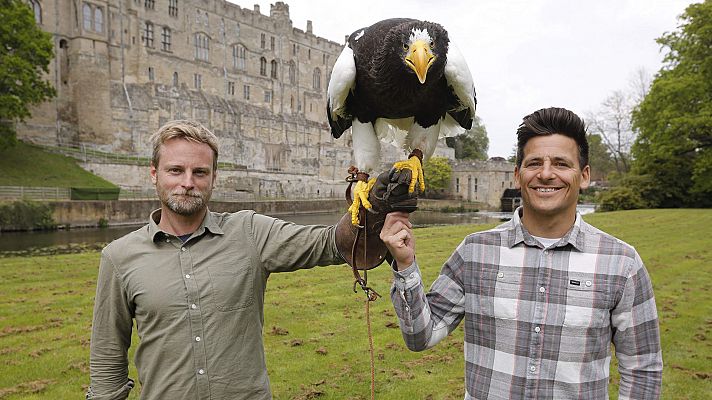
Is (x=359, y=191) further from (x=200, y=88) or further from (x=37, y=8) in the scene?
(x=200, y=88)

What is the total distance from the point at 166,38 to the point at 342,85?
49.3 meters

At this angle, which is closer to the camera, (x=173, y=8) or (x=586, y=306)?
(x=586, y=306)

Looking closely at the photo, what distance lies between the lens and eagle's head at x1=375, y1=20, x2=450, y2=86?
215 centimetres

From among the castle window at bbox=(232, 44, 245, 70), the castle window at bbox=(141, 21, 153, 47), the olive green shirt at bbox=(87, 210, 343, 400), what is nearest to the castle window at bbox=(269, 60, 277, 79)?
the castle window at bbox=(232, 44, 245, 70)

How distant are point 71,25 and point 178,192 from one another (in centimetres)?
4257

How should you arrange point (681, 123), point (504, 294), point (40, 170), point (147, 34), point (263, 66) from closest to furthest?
point (504, 294) < point (681, 123) < point (40, 170) < point (147, 34) < point (263, 66)

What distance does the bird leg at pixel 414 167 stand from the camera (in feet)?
6.69

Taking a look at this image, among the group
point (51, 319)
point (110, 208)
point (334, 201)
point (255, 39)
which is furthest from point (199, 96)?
point (51, 319)

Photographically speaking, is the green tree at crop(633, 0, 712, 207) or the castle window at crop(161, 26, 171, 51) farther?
the castle window at crop(161, 26, 171, 51)

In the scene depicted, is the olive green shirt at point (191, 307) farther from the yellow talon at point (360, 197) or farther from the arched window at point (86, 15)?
the arched window at point (86, 15)

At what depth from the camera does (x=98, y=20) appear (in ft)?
123

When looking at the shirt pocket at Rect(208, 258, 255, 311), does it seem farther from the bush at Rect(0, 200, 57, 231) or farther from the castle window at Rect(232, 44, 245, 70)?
the castle window at Rect(232, 44, 245, 70)

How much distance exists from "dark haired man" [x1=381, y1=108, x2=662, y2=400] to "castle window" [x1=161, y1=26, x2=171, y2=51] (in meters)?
49.4

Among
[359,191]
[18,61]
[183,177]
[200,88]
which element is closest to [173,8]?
[200,88]
